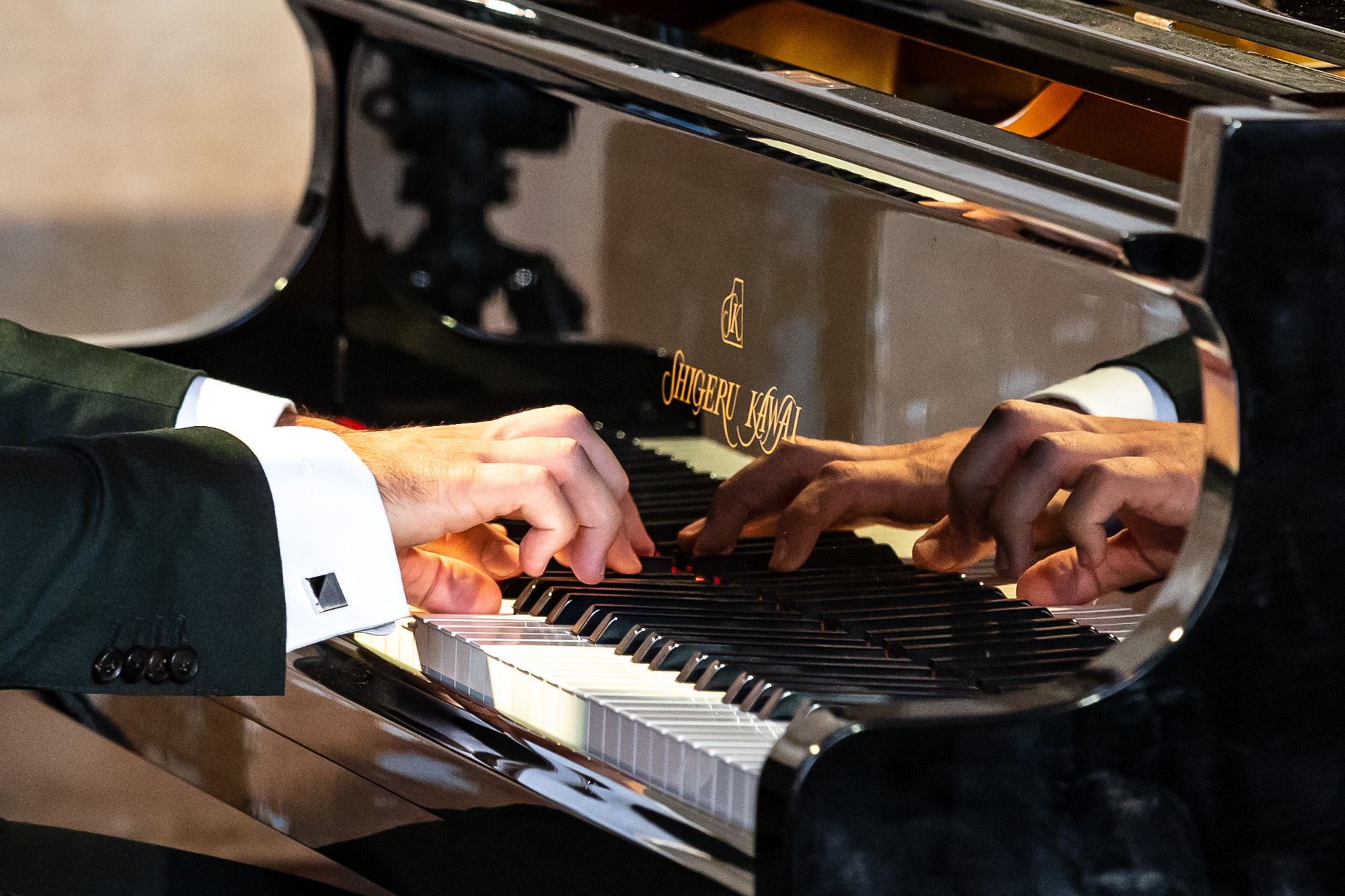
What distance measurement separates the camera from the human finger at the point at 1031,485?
1.12m

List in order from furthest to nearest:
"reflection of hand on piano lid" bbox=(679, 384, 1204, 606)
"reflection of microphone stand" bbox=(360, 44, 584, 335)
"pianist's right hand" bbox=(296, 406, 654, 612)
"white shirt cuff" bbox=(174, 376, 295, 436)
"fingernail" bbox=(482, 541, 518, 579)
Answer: "reflection of microphone stand" bbox=(360, 44, 584, 335) → "white shirt cuff" bbox=(174, 376, 295, 436) → "fingernail" bbox=(482, 541, 518, 579) → "pianist's right hand" bbox=(296, 406, 654, 612) → "reflection of hand on piano lid" bbox=(679, 384, 1204, 606)

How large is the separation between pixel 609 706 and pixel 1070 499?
0.37 meters

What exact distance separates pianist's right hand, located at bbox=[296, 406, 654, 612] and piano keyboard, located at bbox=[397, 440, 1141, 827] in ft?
0.09

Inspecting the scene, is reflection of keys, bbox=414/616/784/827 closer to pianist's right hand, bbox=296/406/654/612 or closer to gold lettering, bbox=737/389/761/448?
pianist's right hand, bbox=296/406/654/612

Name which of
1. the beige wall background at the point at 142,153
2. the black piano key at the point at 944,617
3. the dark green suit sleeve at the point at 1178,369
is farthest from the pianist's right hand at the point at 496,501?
the beige wall background at the point at 142,153

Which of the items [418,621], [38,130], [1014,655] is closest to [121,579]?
[418,621]

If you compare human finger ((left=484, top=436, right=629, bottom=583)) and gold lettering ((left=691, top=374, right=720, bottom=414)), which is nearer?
human finger ((left=484, top=436, right=629, bottom=583))

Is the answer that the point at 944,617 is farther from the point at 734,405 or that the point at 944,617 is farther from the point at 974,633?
the point at 734,405

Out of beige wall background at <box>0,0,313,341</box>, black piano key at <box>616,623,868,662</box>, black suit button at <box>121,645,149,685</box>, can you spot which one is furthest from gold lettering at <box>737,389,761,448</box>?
beige wall background at <box>0,0,313,341</box>

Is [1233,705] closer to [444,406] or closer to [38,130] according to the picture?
[444,406]

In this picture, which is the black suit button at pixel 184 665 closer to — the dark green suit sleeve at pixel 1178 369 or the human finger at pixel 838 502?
the human finger at pixel 838 502

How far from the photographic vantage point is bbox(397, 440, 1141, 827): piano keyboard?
1094 mm

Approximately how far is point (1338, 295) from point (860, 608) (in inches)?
17.4

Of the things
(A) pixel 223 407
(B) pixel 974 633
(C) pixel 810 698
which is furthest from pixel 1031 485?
(A) pixel 223 407
